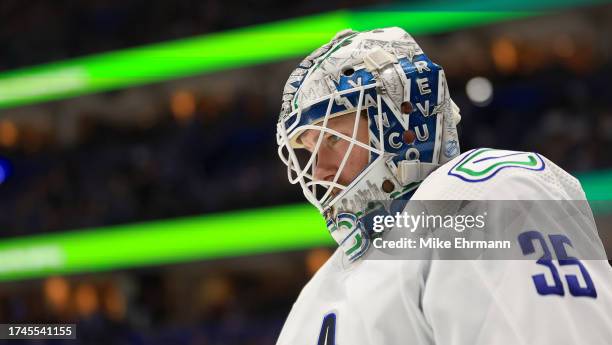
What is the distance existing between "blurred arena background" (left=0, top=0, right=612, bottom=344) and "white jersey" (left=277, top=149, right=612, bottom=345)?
3.21 metres

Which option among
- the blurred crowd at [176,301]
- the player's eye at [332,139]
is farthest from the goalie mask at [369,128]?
the blurred crowd at [176,301]

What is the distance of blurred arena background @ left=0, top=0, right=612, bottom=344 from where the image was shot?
461 centimetres

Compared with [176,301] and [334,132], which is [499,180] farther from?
[176,301]

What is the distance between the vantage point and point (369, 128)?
148cm

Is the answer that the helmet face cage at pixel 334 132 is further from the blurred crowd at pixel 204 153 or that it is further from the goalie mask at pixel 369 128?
the blurred crowd at pixel 204 153

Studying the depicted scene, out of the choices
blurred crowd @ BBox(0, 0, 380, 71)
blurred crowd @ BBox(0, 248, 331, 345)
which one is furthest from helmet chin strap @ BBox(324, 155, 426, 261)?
blurred crowd @ BBox(0, 0, 380, 71)

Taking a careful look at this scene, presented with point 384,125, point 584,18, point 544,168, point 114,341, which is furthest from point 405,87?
point 114,341

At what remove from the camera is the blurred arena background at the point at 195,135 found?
15.1 ft

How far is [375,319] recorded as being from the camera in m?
1.28

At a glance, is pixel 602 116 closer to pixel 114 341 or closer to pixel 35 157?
pixel 114 341

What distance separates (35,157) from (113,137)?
1.97 feet

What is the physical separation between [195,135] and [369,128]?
4.15 meters

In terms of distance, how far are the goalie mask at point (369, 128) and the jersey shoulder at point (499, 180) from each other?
0.45 ft

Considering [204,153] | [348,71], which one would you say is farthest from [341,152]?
[204,153]
